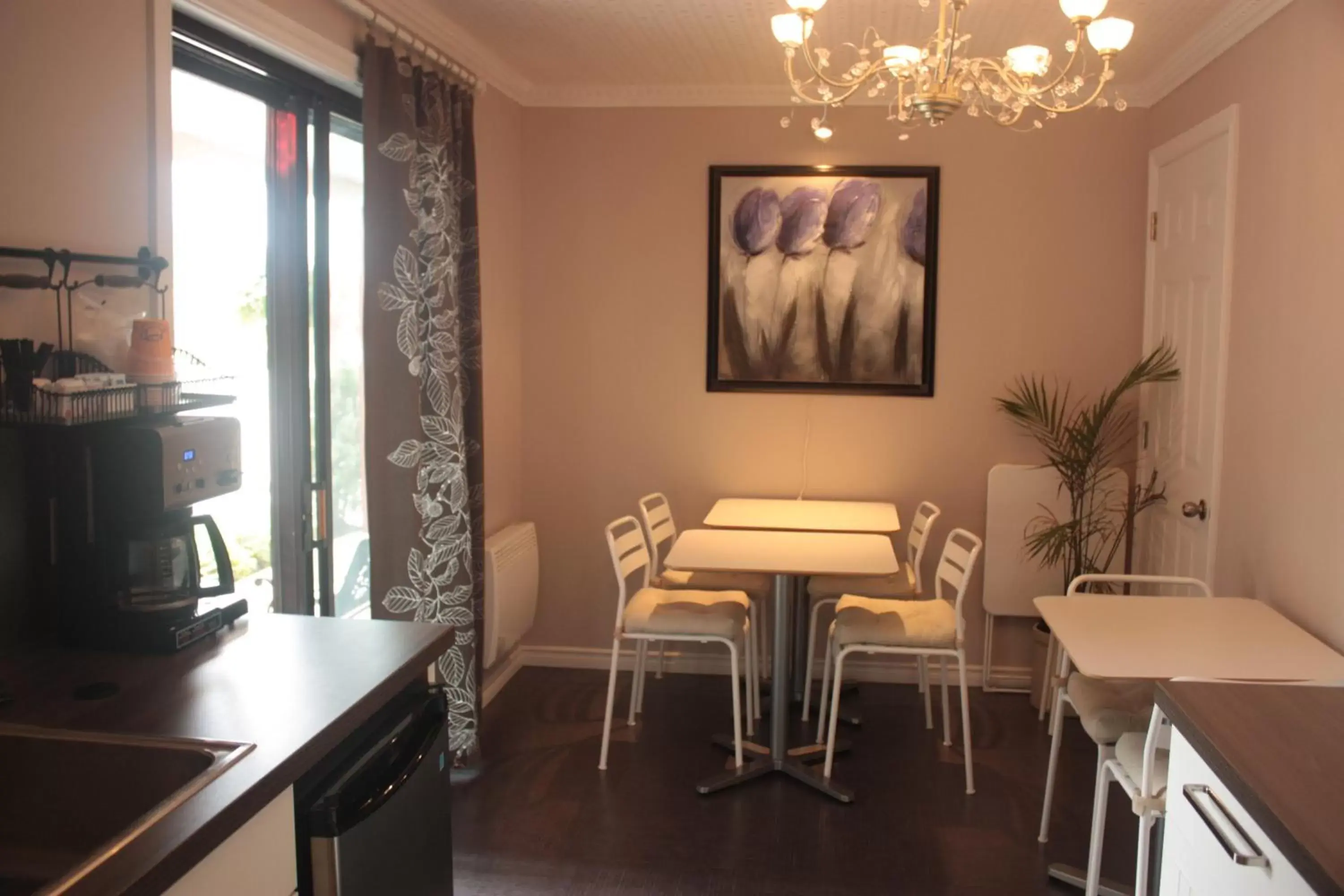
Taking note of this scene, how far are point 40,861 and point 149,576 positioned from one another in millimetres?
581

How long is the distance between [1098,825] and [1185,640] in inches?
19.7

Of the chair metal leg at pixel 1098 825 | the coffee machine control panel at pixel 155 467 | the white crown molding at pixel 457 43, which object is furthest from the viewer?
the white crown molding at pixel 457 43

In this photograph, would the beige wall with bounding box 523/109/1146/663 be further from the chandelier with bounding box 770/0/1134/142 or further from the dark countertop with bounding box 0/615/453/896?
the dark countertop with bounding box 0/615/453/896

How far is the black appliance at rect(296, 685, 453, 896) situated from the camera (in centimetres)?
165

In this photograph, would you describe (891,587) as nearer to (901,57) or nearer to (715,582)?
(715,582)

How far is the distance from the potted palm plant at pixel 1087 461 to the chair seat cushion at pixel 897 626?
60cm

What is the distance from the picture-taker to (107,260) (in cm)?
203

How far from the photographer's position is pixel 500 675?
4402 mm

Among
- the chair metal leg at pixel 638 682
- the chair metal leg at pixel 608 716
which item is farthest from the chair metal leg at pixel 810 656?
the chair metal leg at pixel 608 716

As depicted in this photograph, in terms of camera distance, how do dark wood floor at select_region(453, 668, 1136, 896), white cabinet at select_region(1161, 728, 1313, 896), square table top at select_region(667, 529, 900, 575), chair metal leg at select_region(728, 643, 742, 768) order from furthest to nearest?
chair metal leg at select_region(728, 643, 742, 768), square table top at select_region(667, 529, 900, 575), dark wood floor at select_region(453, 668, 1136, 896), white cabinet at select_region(1161, 728, 1313, 896)

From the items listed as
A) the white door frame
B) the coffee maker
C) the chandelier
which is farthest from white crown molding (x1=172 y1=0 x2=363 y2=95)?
the white door frame

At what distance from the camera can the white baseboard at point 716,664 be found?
14.7 feet

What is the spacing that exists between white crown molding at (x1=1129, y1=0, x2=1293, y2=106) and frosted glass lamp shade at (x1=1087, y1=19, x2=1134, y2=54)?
106 centimetres

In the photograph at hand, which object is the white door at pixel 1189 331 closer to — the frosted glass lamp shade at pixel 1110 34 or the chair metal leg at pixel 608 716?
the frosted glass lamp shade at pixel 1110 34
